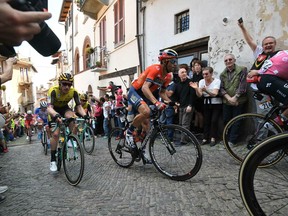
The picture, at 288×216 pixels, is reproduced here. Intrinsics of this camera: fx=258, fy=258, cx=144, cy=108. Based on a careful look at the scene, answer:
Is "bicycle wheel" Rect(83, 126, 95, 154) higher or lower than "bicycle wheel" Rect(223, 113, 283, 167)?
lower

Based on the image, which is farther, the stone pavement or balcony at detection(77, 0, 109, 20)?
balcony at detection(77, 0, 109, 20)

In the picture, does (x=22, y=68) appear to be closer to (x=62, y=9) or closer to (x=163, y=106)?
(x=62, y=9)

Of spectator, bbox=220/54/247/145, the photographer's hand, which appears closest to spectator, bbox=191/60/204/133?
spectator, bbox=220/54/247/145

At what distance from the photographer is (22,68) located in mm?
53562

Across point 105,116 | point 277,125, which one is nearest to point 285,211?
point 277,125

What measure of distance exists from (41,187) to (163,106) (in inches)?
88.7

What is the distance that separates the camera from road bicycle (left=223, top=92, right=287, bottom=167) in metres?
3.88

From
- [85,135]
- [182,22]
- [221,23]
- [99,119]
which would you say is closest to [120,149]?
[85,135]

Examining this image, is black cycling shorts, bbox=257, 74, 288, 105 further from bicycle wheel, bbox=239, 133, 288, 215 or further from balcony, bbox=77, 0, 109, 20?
balcony, bbox=77, 0, 109, 20

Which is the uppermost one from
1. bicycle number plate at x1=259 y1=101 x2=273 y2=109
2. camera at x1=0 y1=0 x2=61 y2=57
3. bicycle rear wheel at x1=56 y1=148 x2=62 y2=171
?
camera at x1=0 y1=0 x2=61 y2=57

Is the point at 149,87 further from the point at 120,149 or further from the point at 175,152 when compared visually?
the point at 120,149

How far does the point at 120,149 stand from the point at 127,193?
1485mm

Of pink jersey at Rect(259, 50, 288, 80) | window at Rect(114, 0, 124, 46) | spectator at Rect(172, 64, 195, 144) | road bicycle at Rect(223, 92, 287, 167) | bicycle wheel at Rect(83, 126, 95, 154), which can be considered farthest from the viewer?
window at Rect(114, 0, 124, 46)

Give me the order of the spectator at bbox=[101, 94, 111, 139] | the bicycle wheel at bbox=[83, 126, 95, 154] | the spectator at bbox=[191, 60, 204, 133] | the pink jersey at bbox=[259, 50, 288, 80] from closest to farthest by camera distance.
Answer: the pink jersey at bbox=[259, 50, 288, 80]
the spectator at bbox=[191, 60, 204, 133]
the bicycle wheel at bbox=[83, 126, 95, 154]
the spectator at bbox=[101, 94, 111, 139]
